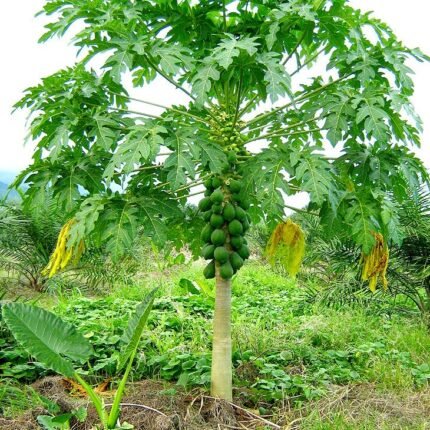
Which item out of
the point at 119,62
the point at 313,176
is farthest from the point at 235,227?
the point at 119,62

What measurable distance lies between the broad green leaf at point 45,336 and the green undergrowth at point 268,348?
0.99 m

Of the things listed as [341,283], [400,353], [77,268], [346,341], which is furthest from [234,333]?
[77,268]

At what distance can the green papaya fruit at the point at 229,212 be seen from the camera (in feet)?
10.9

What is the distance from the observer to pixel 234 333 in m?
5.18

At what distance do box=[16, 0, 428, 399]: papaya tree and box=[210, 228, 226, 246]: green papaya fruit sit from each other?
0.01 m

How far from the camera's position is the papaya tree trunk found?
3.56m

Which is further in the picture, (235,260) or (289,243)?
(289,243)

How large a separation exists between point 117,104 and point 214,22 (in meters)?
0.78

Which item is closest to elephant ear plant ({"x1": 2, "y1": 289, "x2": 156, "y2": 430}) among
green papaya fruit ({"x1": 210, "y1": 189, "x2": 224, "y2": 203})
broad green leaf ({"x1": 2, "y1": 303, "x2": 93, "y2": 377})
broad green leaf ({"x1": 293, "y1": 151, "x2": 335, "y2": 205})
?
broad green leaf ({"x1": 2, "y1": 303, "x2": 93, "y2": 377})

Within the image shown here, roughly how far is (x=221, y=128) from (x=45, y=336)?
1506 millimetres

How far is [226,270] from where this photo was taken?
3398mm

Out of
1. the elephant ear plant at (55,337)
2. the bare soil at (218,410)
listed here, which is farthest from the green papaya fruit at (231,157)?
the bare soil at (218,410)

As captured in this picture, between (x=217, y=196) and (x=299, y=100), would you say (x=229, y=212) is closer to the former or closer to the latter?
(x=217, y=196)

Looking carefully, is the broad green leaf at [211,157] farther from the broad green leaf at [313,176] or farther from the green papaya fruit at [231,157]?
Answer: the broad green leaf at [313,176]
